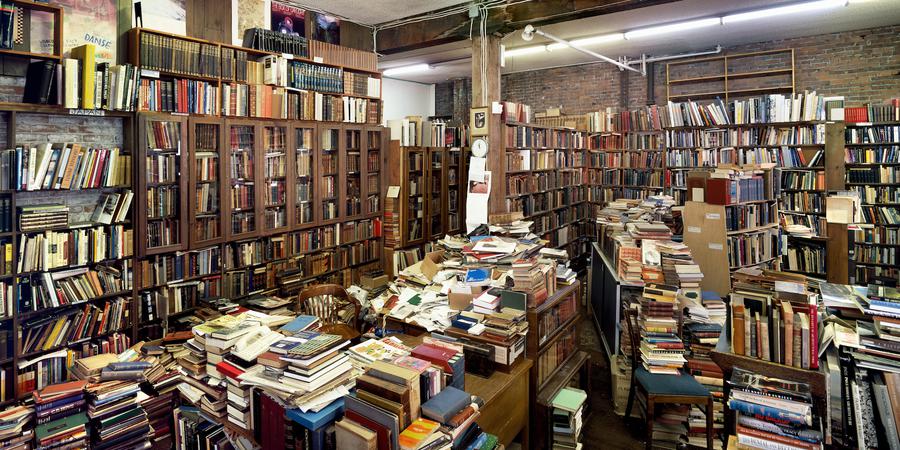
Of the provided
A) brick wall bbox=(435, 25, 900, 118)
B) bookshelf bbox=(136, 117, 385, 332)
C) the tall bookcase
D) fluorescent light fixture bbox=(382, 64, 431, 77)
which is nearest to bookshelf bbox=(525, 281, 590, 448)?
bookshelf bbox=(136, 117, 385, 332)

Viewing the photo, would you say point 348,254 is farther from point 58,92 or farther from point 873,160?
point 873,160

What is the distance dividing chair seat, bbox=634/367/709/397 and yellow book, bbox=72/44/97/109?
4705 mm

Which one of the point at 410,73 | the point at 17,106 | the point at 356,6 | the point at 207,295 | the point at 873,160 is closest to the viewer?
the point at 17,106

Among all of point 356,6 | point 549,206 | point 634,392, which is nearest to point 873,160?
point 549,206

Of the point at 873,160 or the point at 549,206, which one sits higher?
the point at 873,160

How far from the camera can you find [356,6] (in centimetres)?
627

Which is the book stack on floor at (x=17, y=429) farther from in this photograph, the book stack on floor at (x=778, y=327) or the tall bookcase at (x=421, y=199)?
the tall bookcase at (x=421, y=199)

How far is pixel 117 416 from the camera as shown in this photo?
10.00ft

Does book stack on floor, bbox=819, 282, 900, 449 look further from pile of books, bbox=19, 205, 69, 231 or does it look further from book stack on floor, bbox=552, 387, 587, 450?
pile of books, bbox=19, 205, 69, 231

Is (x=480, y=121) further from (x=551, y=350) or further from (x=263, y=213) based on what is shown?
(x=551, y=350)

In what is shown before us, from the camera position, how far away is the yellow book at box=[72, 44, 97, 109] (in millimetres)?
3770

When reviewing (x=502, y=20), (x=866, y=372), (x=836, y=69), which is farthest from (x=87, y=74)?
(x=836, y=69)

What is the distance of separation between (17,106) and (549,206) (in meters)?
6.94

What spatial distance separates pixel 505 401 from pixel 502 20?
16.5ft
